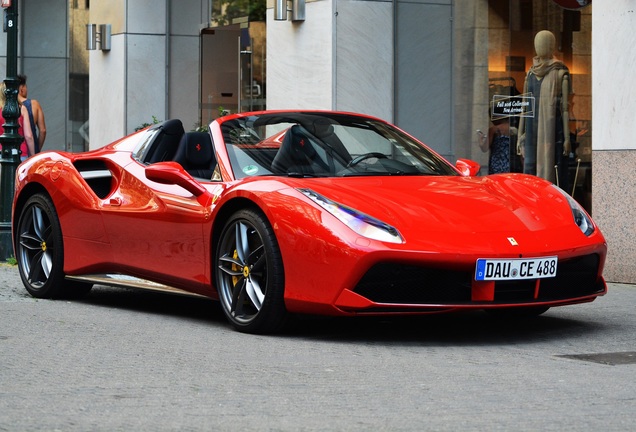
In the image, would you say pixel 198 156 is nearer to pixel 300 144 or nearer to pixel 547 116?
pixel 300 144

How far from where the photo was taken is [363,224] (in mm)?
6734

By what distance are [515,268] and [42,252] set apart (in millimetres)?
3960

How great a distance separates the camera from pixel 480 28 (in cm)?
1361

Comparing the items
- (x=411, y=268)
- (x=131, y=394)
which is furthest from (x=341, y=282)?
(x=131, y=394)

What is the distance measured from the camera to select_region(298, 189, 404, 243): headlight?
21.9ft

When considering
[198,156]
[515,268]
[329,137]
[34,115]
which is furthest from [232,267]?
[34,115]

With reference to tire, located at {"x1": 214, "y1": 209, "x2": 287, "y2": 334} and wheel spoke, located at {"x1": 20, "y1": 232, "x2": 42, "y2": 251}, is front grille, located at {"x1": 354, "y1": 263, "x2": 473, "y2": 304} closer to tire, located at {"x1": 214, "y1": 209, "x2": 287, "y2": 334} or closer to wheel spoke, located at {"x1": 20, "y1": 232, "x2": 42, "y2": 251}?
tire, located at {"x1": 214, "y1": 209, "x2": 287, "y2": 334}

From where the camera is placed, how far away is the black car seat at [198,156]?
8000 mm

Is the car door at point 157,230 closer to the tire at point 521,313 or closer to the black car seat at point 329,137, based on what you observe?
the black car seat at point 329,137

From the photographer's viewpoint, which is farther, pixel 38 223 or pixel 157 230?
pixel 38 223

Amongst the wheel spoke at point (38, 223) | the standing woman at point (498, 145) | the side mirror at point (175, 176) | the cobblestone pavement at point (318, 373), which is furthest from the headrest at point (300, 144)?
the standing woman at point (498, 145)

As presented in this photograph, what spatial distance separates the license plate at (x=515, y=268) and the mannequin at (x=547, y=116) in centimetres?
573

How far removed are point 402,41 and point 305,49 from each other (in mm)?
1048

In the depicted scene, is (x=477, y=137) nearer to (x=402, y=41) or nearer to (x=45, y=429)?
(x=402, y=41)
